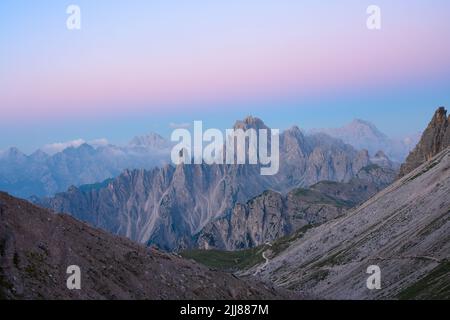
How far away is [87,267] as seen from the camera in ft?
168

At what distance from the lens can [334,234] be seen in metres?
163

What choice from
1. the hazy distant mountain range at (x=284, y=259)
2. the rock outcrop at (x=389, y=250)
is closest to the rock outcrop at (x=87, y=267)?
the hazy distant mountain range at (x=284, y=259)

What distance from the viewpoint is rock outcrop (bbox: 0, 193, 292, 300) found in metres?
46.6

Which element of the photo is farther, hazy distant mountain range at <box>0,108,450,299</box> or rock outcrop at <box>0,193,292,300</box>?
hazy distant mountain range at <box>0,108,450,299</box>

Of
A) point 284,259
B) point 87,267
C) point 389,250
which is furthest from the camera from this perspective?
point 284,259

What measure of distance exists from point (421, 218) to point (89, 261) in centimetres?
8664

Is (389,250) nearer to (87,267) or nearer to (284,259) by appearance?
(284,259)

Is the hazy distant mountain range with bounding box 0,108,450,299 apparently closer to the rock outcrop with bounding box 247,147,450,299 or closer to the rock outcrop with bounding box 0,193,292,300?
the rock outcrop with bounding box 0,193,292,300

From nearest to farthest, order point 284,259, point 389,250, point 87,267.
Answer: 1. point 87,267
2. point 389,250
3. point 284,259

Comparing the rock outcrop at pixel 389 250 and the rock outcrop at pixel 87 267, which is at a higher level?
the rock outcrop at pixel 87 267

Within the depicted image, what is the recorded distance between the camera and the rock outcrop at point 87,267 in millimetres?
46625

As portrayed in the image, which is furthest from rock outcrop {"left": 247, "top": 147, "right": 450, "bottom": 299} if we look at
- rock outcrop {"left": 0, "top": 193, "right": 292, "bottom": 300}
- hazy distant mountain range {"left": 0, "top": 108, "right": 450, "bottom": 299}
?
rock outcrop {"left": 0, "top": 193, "right": 292, "bottom": 300}

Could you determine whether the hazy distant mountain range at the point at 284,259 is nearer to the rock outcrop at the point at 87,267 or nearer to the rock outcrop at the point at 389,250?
the rock outcrop at the point at 87,267

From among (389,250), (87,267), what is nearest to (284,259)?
(389,250)
